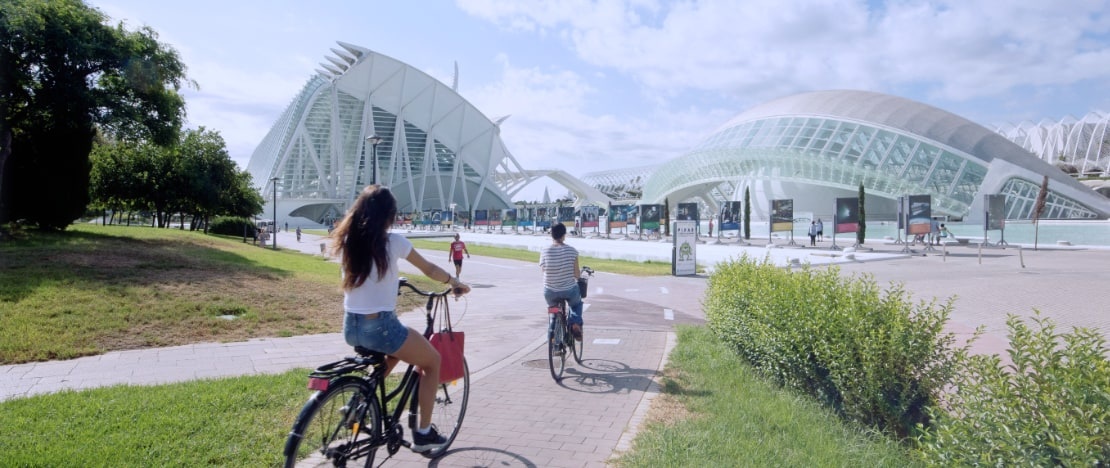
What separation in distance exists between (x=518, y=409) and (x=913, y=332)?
3201mm

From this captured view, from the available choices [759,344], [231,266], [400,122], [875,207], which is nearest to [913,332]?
[759,344]

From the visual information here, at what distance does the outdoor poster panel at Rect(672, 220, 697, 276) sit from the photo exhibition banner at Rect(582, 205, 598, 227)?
31.3 m

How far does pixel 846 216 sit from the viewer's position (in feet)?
114

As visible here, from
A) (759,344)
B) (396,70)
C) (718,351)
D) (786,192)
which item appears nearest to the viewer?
(759,344)

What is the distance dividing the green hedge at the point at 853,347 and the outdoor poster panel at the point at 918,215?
28.2m

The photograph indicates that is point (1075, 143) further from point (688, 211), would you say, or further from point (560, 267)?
point (560, 267)

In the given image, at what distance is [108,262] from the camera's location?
498 inches

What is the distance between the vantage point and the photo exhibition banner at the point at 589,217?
2066 inches

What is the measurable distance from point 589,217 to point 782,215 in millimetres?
20206

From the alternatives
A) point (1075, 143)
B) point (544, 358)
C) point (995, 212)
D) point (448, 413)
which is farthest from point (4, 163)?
point (1075, 143)

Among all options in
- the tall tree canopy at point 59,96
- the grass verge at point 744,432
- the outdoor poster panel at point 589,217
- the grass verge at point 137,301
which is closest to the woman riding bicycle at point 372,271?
the grass verge at point 744,432

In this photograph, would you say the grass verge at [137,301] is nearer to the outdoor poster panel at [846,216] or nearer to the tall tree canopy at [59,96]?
the tall tree canopy at [59,96]

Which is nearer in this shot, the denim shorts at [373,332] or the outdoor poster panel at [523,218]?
the denim shorts at [373,332]

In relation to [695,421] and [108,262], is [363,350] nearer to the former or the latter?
[695,421]
